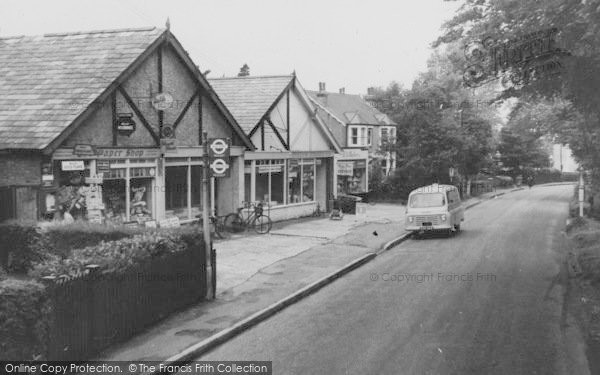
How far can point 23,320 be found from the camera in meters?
7.53

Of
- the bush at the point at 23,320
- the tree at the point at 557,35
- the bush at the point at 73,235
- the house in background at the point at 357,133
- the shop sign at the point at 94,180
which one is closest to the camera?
the bush at the point at 23,320

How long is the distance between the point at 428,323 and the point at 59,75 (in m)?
13.3

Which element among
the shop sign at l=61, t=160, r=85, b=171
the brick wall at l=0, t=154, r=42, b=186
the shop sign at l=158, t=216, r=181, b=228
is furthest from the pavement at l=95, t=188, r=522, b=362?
the brick wall at l=0, t=154, r=42, b=186

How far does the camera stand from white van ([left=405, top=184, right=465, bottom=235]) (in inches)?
933

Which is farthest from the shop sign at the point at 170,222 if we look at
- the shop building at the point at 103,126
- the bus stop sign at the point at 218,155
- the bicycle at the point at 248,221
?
the bus stop sign at the point at 218,155

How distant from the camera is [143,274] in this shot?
10.1m

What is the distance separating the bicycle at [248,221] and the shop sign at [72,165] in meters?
7.16

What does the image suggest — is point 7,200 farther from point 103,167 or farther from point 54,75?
point 54,75

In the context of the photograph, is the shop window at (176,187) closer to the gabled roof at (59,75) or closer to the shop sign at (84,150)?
the gabled roof at (59,75)

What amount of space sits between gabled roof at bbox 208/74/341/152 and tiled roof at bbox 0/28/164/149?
7.32m

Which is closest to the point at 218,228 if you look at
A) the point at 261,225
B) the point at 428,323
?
the point at 261,225

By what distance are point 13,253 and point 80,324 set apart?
764 cm

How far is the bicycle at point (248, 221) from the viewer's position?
22.8 metres

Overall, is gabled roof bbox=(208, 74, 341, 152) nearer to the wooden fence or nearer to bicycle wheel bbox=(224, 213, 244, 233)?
bicycle wheel bbox=(224, 213, 244, 233)
